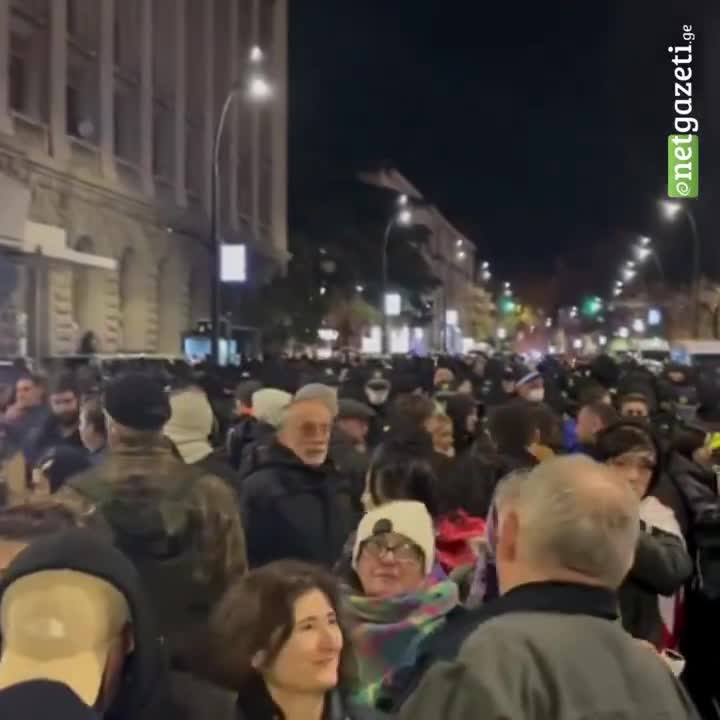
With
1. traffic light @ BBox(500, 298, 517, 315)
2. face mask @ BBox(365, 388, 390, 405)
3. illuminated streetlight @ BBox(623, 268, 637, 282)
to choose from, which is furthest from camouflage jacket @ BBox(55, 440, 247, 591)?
traffic light @ BBox(500, 298, 517, 315)

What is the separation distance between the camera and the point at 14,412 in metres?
11.4

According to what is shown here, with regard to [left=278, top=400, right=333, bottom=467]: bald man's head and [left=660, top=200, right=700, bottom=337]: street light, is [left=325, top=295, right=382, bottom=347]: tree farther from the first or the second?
[left=278, top=400, right=333, bottom=467]: bald man's head

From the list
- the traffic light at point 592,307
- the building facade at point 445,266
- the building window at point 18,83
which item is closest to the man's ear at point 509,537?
the building window at point 18,83

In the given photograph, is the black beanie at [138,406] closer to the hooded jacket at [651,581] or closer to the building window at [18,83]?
the hooded jacket at [651,581]

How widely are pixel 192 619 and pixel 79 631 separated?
1.84 meters

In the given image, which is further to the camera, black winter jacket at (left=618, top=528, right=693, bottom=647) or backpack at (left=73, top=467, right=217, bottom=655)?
black winter jacket at (left=618, top=528, right=693, bottom=647)

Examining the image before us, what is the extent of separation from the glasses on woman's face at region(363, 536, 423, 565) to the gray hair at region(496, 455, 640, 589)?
Answer: 78.2 inches

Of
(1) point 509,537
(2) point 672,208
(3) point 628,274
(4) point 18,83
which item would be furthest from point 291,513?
(3) point 628,274

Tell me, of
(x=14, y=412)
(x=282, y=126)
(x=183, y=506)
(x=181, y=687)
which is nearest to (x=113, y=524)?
(x=183, y=506)

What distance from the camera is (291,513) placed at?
22.6 ft

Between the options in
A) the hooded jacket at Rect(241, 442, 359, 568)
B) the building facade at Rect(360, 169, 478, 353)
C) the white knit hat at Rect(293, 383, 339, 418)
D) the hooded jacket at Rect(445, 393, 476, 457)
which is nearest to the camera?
the hooded jacket at Rect(241, 442, 359, 568)

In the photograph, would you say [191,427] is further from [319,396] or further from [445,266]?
[445,266]

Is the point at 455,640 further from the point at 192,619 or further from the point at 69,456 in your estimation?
the point at 69,456

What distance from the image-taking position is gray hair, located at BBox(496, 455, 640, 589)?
2887 mm
